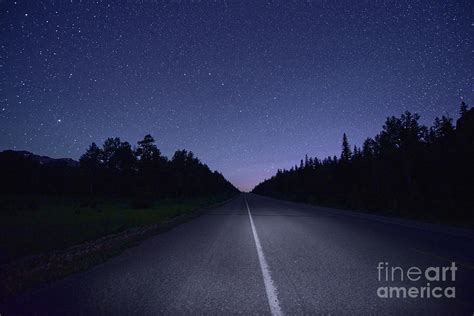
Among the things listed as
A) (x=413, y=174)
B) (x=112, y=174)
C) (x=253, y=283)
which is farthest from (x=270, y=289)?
(x=112, y=174)

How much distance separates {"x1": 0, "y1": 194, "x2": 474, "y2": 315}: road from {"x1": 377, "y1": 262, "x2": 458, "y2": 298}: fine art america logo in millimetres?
71

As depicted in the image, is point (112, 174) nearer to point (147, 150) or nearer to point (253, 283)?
point (147, 150)

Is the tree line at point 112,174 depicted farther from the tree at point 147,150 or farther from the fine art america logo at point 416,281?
the fine art america logo at point 416,281

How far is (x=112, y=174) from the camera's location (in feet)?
303

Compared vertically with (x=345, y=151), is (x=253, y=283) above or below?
below

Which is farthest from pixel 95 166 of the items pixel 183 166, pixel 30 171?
pixel 183 166

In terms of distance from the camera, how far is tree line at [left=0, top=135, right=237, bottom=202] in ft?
249

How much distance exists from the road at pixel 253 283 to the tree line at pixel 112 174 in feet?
217

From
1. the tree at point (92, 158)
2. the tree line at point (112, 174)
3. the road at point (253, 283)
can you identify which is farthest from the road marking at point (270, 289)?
the tree at point (92, 158)

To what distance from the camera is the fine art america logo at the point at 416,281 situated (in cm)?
486

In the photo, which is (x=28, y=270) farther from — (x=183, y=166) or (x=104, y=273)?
(x=183, y=166)

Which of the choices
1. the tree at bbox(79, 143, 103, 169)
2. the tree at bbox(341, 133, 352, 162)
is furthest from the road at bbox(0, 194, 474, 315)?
the tree at bbox(79, 143, 103, 169)

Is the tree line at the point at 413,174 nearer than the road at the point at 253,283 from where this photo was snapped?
No

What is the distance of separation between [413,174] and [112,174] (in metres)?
88.3
